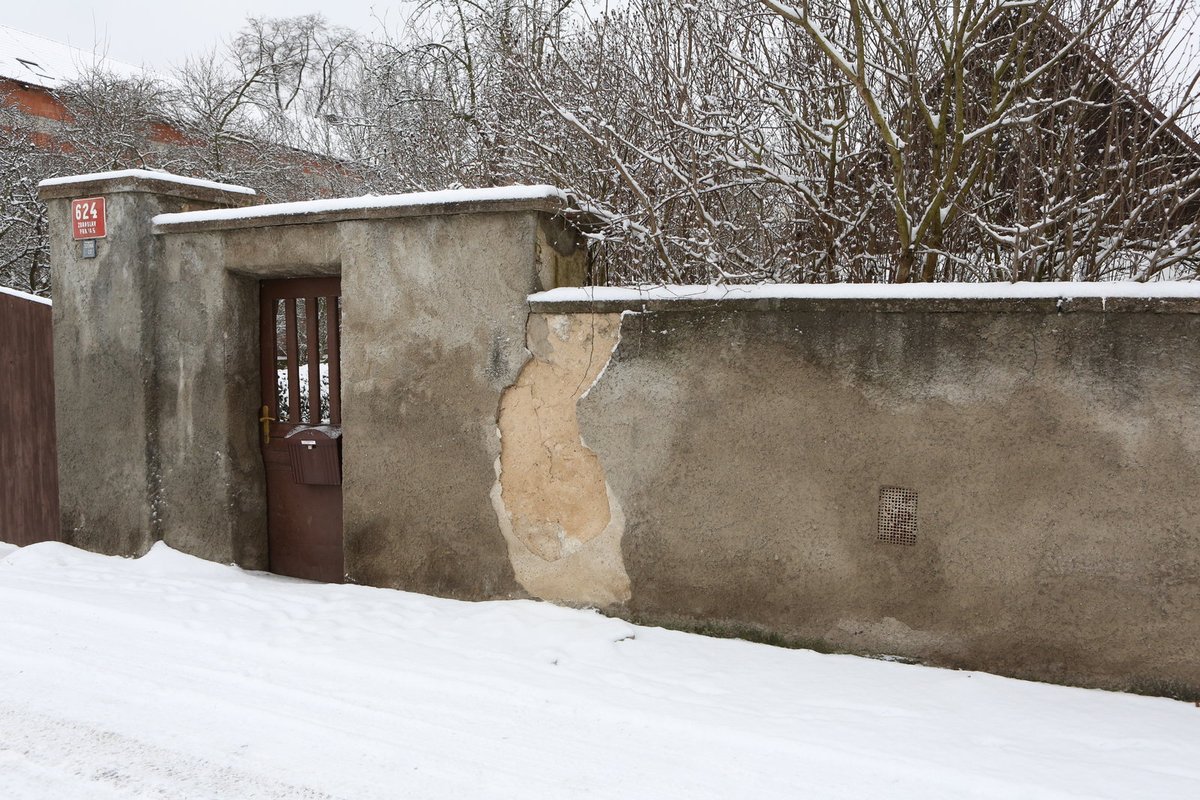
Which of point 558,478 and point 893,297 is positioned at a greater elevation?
point 893,297

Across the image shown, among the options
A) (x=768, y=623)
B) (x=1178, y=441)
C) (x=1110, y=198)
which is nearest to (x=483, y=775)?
(x=768, y=623)

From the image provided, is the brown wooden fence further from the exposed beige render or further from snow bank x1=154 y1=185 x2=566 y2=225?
the exposed beige render

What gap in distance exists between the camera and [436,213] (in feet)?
17.5

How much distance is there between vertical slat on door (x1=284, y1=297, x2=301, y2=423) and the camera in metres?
6.13

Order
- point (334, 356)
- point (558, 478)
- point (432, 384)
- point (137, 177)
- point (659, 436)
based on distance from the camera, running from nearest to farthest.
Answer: point (659, 436)
point (558, 478)
point (432, 384)
point (334, 356)
point (137, 177)

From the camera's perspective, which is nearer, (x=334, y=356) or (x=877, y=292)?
(x=877, y=292)

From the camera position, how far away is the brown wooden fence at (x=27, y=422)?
702 centimetres

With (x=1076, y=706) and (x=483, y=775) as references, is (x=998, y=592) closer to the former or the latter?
(x=1076, y=706)

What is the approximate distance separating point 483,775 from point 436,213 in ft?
10.6

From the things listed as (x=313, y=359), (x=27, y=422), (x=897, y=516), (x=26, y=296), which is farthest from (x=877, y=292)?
(x=27, y=422)

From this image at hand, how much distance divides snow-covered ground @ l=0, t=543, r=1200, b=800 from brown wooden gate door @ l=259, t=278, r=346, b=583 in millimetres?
1050

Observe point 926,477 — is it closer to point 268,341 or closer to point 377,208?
point 377,208

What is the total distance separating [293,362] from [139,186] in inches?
64.6

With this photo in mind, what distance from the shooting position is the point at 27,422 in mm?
7133
